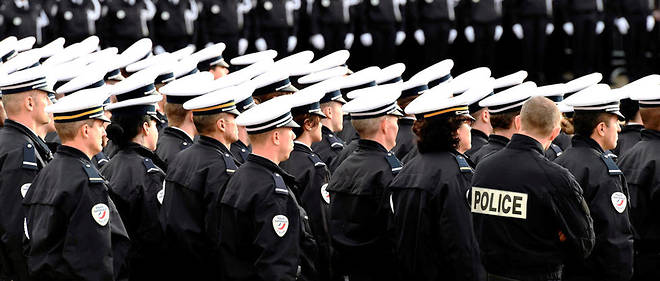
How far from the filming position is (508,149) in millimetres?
5422

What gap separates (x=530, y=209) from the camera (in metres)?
5.22

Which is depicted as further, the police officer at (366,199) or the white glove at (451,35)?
the white glove at (451,35)

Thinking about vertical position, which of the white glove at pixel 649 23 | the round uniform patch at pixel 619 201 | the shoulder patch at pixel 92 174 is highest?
the shoulder patch at pixel 92 174

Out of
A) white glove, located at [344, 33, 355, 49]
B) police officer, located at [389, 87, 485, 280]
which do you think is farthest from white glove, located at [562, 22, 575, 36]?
police officer, located at [389, 87, 485, 280]

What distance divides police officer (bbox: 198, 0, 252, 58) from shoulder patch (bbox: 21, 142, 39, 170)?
952 centimetres

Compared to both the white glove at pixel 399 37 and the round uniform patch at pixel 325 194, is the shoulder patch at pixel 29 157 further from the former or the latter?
the white glove at pixel 399 37

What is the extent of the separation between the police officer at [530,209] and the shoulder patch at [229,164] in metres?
1.21

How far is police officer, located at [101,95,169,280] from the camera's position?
590cm

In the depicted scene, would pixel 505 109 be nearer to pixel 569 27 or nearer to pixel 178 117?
pixel 178 117

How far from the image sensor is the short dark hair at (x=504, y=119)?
20.2ft

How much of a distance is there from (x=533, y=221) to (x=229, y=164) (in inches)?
60.9

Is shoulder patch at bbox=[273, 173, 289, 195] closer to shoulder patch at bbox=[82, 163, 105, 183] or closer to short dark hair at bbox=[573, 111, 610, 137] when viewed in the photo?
shoulder patch at bbox=[82, 163, 105, 183]

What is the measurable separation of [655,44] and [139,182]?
11.1 m

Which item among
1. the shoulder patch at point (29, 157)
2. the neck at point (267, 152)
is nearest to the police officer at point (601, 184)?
the neck at point (267, 152)
